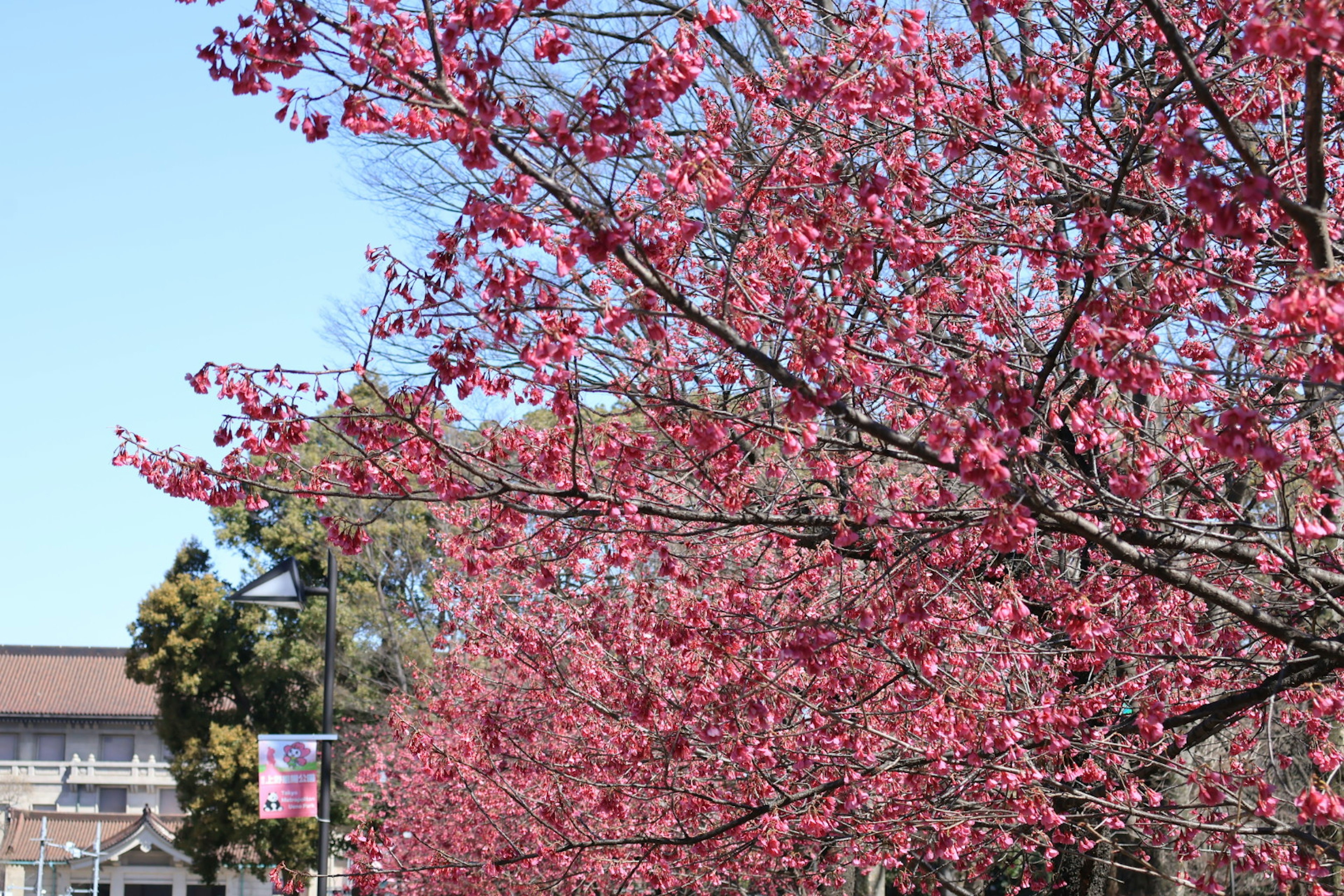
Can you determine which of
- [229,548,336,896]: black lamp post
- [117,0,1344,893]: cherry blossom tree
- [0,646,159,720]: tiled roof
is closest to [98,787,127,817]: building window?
[0,646,159,720]: tiled roof

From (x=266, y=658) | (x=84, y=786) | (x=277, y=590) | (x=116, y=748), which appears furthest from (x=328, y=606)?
(x=116, y=748)

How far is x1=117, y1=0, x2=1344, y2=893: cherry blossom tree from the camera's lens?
439 cm

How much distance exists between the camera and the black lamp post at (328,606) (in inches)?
517

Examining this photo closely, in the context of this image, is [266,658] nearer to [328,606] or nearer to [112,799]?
[328,606]

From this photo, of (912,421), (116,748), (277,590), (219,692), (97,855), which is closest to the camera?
(912,421)

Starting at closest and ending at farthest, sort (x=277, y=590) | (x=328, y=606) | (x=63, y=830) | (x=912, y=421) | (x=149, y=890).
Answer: (x=912, y=421) < (x=277, y=590) < (x=328, y=606) < (x=149, y=890) < (x=63, y=830)

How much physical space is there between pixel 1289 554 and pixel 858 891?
9.17m

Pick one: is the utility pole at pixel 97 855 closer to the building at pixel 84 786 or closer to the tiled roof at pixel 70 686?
the building at pixel 84 786

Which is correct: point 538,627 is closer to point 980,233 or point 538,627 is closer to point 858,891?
point 858,891

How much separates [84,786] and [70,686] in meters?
5.70

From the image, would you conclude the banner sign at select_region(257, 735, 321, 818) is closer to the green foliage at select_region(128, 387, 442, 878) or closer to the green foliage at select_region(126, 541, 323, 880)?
the green foliage at select_region(128, 387, 442, 878)

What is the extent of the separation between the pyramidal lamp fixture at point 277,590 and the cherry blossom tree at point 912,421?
483 cm

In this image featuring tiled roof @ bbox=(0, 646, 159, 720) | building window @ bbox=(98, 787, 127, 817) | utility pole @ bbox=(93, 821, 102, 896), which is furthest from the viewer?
tiled roof @ bbox=(0, 646, 159, 720)

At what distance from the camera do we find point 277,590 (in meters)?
13.7
